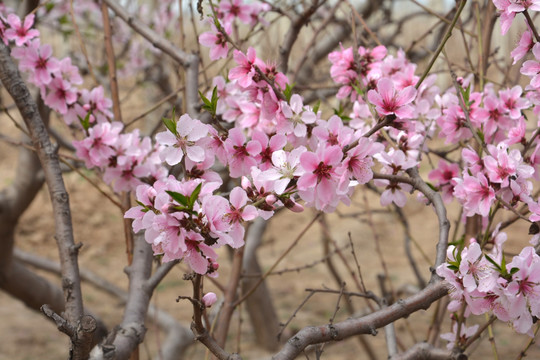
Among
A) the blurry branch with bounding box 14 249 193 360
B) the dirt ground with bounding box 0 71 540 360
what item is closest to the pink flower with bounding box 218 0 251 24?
the blurry branch with bounding box 14 249 193 360

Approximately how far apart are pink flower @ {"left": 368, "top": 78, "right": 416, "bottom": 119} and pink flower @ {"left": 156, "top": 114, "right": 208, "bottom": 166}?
300 millimetres

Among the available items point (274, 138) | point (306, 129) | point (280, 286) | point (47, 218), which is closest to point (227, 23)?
point (306, 129)

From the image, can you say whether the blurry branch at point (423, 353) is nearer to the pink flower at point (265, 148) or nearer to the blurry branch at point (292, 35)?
the pink flower at point (265, 148)

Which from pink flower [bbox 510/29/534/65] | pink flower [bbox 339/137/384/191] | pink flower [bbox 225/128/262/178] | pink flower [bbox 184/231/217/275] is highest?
pink flower [bbox 510/29/534/65]

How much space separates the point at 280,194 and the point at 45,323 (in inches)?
195

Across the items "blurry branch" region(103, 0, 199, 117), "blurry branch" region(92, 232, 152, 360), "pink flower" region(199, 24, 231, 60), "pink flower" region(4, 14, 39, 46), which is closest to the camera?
"blurry branch" region(92, 232, 152, 360)

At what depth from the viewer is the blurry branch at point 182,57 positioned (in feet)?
5.57

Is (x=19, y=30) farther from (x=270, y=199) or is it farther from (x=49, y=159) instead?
(x=270, y=199)

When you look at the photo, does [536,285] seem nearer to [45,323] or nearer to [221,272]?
[45,323]

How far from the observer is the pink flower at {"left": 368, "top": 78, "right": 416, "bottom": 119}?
95 centimetres

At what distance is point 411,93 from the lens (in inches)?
37.4

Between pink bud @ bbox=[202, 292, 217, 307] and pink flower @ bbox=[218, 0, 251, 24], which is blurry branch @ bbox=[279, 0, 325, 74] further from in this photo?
pink bud @ bbox=[202, 292, 217, 307]

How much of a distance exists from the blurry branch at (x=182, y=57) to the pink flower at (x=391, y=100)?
78cm

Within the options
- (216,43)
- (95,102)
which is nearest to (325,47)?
(95,102)
